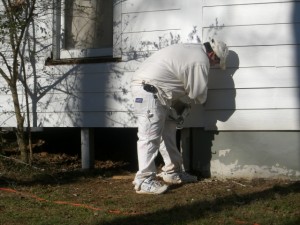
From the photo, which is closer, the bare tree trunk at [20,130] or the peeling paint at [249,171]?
the peeling paint at [249,171]

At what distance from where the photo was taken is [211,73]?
22.7 ft

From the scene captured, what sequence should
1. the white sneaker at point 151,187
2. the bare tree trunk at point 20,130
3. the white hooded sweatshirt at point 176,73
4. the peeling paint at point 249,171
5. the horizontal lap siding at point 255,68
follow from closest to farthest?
the white sneaker at point 151,187
the white hooded sweatshirt at point 176,73
the horizontal lap siding at point 255,68
the peeling paint at point 249,171
the bare tree trunk at point 20,130

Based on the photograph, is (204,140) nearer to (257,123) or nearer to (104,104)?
(257,123)

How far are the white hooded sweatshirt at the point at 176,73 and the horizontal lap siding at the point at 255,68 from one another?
0.56m

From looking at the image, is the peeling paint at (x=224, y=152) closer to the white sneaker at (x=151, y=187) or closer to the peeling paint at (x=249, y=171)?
the peeling paint at (x=249, y=171)

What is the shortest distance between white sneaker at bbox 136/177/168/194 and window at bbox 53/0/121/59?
2.10 meters

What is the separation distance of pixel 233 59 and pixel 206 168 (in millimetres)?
1323

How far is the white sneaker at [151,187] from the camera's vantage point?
6.09 metres

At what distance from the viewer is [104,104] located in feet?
24.6

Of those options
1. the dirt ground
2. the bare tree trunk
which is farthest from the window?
the dirt ground

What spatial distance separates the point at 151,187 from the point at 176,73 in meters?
1.23

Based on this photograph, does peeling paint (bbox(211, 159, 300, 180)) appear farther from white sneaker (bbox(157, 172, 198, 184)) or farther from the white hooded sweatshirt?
the white hooded sweatshirt

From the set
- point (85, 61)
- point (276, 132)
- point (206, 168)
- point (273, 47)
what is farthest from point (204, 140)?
point (85, 61)

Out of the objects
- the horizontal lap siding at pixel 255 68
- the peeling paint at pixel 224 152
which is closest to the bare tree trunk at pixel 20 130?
the horizontal lap siding at pixel 255 68
